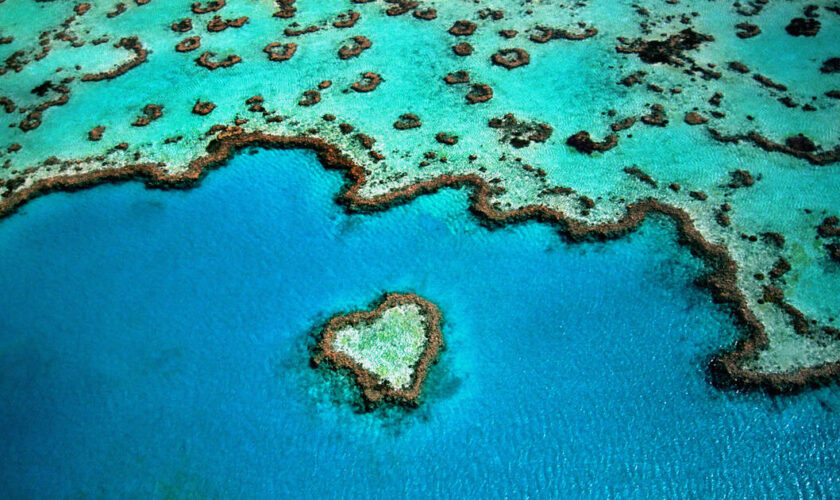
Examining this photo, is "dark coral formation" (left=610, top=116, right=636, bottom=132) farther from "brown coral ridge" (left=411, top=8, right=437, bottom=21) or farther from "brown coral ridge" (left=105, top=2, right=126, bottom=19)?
"brown coral ridge" (left=105, top=2, right=126, bottom=19)

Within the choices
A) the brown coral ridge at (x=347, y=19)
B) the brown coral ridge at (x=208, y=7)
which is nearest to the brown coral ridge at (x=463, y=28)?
the brown coral ridge at (x=347, y=19)

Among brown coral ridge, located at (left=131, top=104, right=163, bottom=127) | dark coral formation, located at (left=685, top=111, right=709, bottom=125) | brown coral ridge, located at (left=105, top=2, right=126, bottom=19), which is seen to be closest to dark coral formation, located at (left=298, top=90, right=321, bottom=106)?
brown coral ridge, located at (left=131, top=104, right=163, bottom=127)

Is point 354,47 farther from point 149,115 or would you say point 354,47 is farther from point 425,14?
point 149,115

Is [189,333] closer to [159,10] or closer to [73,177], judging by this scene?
[73,177]

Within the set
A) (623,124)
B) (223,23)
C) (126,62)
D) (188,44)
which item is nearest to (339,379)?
(623,124)

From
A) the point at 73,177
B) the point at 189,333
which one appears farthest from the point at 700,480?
the point at 73,177
